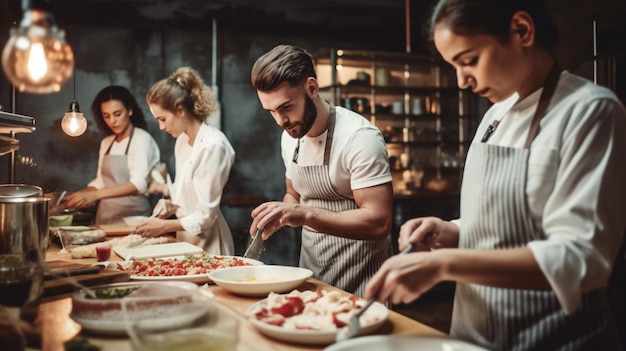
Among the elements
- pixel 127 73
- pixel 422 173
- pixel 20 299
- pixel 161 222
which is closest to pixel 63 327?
pixel 20 299

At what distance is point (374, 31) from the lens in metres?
6.84

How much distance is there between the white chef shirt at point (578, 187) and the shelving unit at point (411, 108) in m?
4.73

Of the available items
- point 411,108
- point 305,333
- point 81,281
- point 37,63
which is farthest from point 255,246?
point 411,108

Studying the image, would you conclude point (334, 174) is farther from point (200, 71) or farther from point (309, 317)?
point (200, 71)

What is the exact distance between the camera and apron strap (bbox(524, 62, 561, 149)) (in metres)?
1.45

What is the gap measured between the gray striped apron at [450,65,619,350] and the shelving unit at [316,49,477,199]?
4.62 meters

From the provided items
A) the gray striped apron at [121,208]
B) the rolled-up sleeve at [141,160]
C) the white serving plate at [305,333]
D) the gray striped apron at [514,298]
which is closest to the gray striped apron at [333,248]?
the gray striped apron at [514,298]

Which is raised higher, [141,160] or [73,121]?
[73,121]

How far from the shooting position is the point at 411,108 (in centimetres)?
666

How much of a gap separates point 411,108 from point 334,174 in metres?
4.39

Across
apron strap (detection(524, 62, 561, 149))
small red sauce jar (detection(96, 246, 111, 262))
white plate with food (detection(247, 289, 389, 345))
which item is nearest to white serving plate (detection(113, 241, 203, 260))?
small red sauce jar (detection(96, 246, 111, 262))

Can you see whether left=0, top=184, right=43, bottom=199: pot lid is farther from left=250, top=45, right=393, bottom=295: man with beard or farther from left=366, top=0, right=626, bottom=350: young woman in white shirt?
left=366, top=0, right=626, bottom=350: young woman in white shirt

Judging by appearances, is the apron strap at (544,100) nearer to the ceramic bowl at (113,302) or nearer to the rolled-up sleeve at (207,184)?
the ceramic bowl at (113,302)

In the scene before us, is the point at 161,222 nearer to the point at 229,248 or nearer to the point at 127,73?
the point at 229,248
